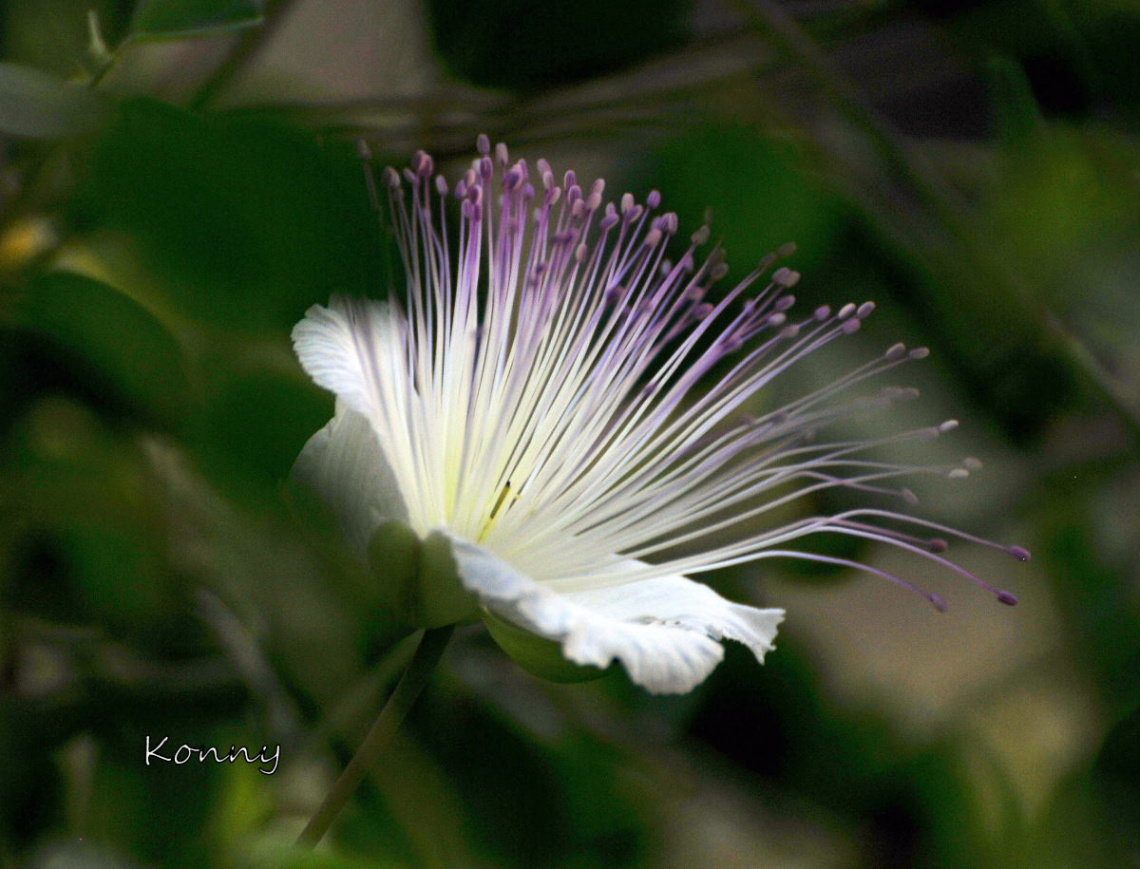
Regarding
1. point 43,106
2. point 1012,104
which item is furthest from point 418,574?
point 1012,104

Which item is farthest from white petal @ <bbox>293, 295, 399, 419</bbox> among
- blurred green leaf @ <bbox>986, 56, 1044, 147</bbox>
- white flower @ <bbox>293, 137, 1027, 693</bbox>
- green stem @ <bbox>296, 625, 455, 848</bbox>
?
blurred green leaf @ <bbox>986, 56, 1044, 147</bbox>

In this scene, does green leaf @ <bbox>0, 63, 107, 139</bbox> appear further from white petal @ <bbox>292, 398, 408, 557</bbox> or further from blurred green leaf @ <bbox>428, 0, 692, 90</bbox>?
blurred green leaf @ <bbox>428, 0, 692, 90</bbox>

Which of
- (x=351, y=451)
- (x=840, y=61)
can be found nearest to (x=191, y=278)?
(x=351, y=451)

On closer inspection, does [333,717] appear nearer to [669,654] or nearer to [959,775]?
[669,654]

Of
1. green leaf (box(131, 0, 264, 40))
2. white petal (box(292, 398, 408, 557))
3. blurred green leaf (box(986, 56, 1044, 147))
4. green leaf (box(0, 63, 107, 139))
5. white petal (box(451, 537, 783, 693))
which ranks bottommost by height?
white petal (box(451, 537, 783, 693))

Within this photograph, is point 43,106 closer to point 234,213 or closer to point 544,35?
Answer: point 234,213

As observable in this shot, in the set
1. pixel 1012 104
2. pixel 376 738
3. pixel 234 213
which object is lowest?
pixel 376 738
